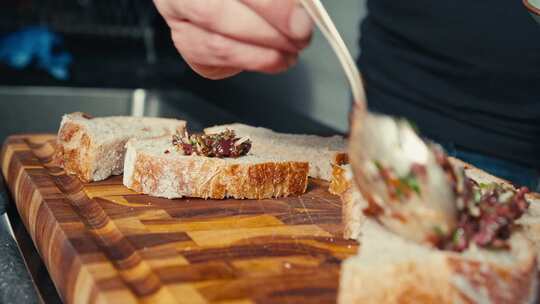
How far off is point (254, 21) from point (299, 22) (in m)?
0.12

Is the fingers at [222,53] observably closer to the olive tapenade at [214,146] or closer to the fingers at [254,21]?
the fingers at [254,21]

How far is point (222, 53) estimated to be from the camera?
6.73ft

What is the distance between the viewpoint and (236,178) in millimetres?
2277

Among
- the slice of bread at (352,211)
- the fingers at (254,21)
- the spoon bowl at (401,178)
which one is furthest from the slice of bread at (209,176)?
the spoon bowl at (401,178)

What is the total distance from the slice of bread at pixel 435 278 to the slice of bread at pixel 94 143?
3.53 feet

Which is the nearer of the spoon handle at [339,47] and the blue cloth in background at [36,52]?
the spoon handle at [339,47]

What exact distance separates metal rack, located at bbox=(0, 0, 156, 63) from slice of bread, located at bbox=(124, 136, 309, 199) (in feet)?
8.86

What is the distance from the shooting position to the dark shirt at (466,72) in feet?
8.96

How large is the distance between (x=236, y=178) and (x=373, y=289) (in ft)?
2.80

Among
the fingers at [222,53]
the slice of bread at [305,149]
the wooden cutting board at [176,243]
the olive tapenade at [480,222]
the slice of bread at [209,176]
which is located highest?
the fingers at [222,53]

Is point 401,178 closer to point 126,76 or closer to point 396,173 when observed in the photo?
point 396,173

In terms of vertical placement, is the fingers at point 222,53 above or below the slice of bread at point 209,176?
above

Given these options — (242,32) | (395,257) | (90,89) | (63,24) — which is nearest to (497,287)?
(395,257)

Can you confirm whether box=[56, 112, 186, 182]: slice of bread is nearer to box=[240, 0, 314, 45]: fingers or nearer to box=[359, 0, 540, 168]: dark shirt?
box=[240, 0, 314, 45]: fingers
